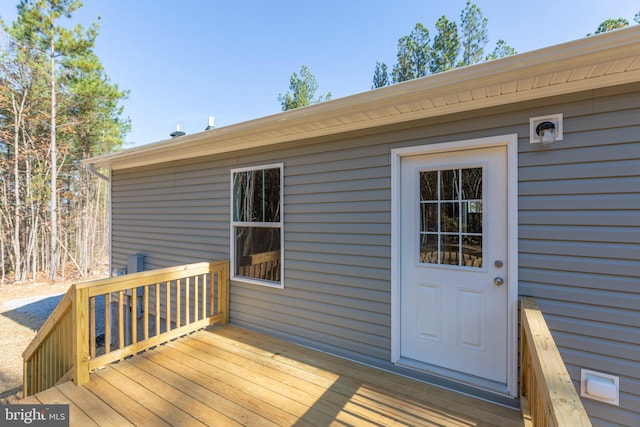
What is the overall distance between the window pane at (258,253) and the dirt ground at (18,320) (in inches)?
99.3

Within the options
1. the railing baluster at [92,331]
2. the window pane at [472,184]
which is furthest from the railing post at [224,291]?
the window pane at [472,184]

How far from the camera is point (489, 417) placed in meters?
1.97

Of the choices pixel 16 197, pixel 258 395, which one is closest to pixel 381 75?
pixel 258 395

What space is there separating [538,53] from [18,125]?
40.5ft

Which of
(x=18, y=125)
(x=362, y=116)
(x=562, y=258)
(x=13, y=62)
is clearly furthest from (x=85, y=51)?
(x=562, y=258)

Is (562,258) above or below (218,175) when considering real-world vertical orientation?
below

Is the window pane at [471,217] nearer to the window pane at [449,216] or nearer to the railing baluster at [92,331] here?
the window pane at [449,216]

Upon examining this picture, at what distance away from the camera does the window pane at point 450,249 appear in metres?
2.42

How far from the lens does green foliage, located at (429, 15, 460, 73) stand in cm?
950

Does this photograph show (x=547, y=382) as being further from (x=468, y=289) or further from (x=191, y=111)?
(x=191, y=111)

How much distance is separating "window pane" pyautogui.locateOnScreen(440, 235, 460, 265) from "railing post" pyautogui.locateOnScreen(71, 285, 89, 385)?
2969 mm

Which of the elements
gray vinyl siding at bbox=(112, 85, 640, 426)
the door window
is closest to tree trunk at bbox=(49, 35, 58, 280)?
gray vinyl siding at bbox=(112, 85, 640, 426)

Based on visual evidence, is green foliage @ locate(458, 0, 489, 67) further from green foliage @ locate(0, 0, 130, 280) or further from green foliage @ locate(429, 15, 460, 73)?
green foliage @ locate(0, 0, 130, 280)

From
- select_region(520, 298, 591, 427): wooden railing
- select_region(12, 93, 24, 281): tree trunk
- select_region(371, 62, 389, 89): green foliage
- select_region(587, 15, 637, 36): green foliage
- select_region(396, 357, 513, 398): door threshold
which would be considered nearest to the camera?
select_region(520, 298, 591, 427): wooden railing
